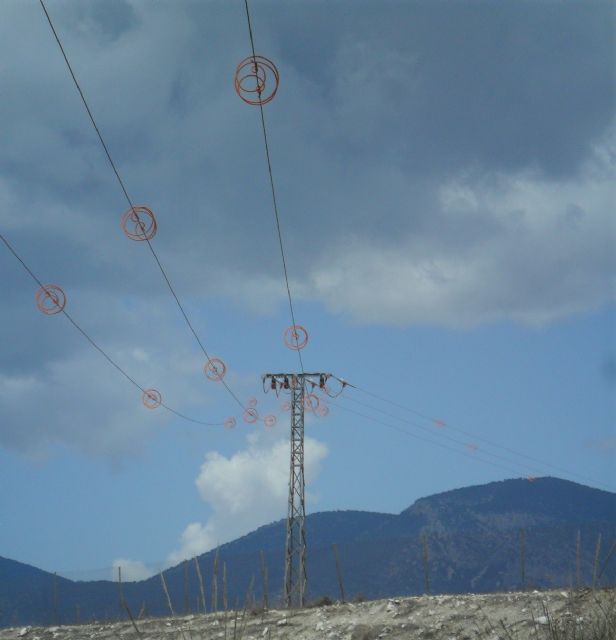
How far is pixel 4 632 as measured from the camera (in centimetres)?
2564

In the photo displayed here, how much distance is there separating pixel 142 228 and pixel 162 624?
12003 millimetres

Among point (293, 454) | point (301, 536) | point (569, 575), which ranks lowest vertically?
point (569, 575)

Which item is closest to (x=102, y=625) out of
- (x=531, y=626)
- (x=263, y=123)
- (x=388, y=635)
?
(x=388, y=635)

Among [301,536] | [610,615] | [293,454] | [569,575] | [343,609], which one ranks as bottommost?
[610,615]

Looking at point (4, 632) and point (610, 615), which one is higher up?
point (4, 632)

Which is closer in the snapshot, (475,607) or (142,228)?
(475,607)

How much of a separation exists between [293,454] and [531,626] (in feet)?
64.3

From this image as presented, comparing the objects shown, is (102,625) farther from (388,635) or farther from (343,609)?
(388,635)

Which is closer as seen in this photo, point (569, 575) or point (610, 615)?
point (610, 615)

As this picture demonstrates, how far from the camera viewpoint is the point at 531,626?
17.5 meters

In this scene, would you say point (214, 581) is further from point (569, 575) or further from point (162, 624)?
point (162, 624)

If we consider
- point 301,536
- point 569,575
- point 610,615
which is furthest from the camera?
point 301,536

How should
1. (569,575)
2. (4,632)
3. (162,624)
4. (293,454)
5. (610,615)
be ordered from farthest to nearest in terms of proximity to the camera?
(293,454) < (4,632) < (162,624) < (569,575) < (610,615)

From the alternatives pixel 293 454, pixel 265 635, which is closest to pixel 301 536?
pixel 293 454
